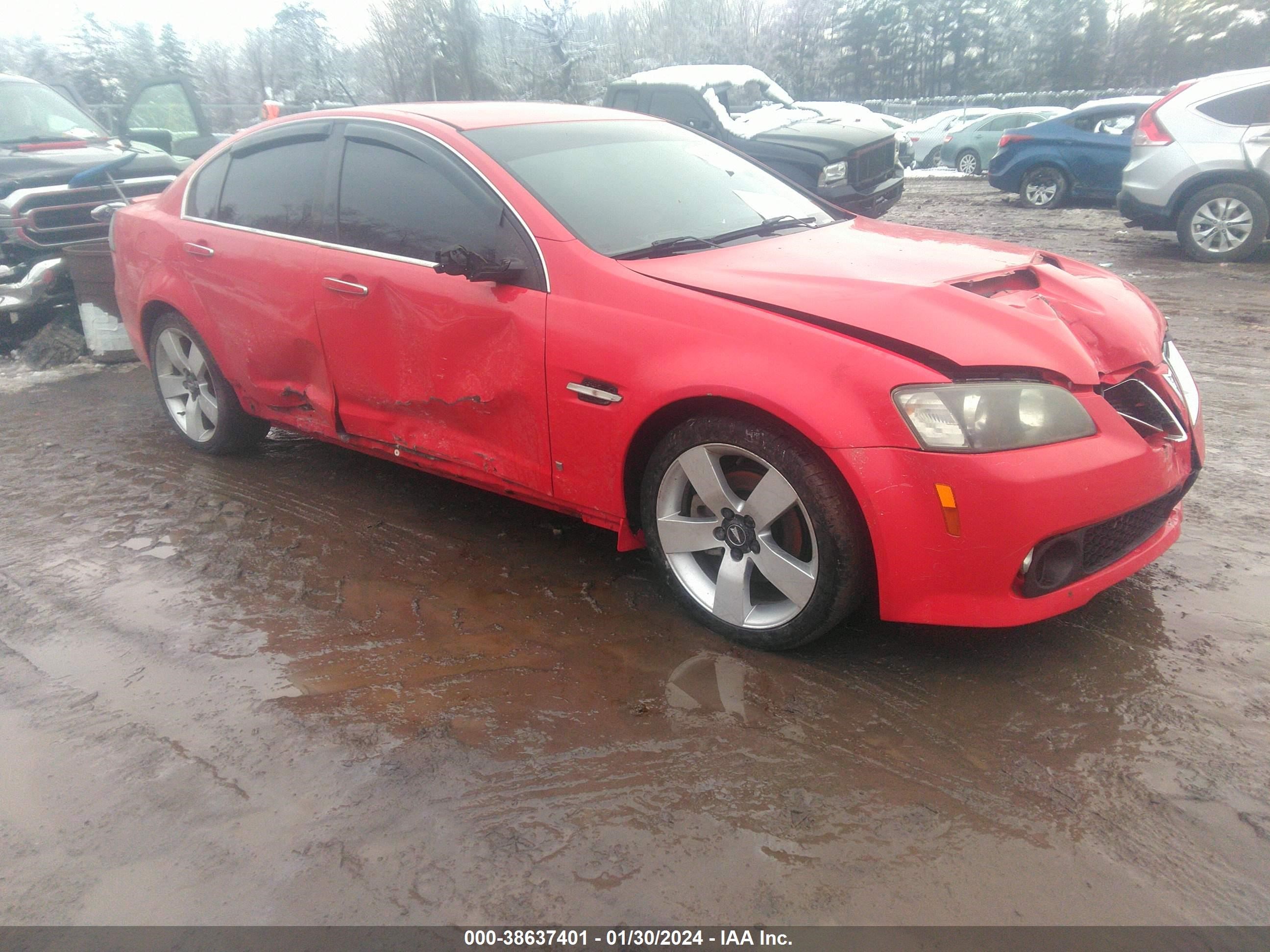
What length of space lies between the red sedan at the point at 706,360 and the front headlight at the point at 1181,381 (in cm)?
2

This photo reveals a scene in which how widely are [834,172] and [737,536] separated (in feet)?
24.2

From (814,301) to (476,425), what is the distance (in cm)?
133

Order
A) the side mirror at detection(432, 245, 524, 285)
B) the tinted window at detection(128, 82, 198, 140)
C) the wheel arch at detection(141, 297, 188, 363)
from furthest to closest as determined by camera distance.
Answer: the tinted window at detection(128, 82, 198, 140) → the wheel arch at detection(141, 297, 188, 363) → the side mirror at detection(432, 245, 524, 285)

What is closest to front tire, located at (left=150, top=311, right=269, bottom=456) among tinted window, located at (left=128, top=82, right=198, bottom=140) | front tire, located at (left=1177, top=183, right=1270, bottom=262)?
tinted window, located at (left=128, top=82, right=198, bottom=140)

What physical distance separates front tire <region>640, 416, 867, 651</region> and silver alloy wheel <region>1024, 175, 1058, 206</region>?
39.8 ft

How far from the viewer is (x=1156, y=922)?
1.92m

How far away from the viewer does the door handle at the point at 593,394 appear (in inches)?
118

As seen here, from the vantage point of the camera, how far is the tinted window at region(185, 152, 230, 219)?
446 centimetres

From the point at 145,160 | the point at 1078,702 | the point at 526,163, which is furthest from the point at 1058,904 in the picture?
the point at 145,160

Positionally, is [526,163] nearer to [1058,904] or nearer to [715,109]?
[1058,904]

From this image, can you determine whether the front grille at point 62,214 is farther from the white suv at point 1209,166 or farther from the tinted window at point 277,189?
the white suv at point 1209,166

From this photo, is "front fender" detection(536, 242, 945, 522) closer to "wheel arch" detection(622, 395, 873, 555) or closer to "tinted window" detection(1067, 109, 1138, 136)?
"wheel arch" detection(622, 395, 873, 555)

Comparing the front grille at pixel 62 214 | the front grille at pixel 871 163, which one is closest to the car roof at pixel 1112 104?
the front grille at pixel 871 163

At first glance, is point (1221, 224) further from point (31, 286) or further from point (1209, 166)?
point (31, 286)
